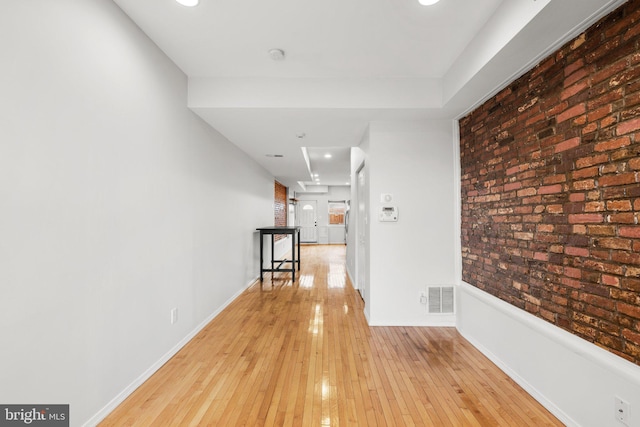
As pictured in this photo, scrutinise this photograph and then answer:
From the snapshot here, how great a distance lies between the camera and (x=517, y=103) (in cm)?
212

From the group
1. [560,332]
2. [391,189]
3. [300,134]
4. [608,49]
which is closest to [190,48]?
[300,134]

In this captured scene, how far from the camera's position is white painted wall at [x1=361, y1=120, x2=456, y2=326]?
3080mm

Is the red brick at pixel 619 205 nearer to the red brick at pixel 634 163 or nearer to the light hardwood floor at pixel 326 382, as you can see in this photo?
the red brick at pixel 634 163

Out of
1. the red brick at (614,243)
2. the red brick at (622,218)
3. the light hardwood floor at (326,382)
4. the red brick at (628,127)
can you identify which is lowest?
the light hardwood floor at (326,382)

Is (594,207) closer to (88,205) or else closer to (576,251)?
(576,251)

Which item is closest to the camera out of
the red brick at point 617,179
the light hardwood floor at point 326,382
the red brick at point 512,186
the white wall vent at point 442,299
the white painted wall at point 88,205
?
the white painted wall at point 88,205

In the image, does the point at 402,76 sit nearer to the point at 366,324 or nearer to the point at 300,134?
the point at 300,134

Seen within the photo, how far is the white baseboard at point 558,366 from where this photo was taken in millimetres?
1364

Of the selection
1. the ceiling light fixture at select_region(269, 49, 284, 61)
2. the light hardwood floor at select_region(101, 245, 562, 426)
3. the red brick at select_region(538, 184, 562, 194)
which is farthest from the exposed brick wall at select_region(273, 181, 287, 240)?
the red brick at select_region(538, 184, 562, 194)

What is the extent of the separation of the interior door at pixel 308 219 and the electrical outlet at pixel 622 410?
10566 mm

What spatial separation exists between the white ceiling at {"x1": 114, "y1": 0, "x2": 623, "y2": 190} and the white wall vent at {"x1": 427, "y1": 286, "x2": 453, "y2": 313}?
193 cm

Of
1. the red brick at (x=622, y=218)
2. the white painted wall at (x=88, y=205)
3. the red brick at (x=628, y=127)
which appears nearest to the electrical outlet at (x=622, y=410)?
the red brick at (x=622, y=218)

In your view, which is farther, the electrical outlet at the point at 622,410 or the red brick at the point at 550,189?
the red brick at the point at 550,189

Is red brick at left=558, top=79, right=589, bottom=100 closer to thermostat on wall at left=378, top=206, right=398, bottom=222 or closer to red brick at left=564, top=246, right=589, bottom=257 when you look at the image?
red brick at left=564, top=246, right=589, bottom=257
